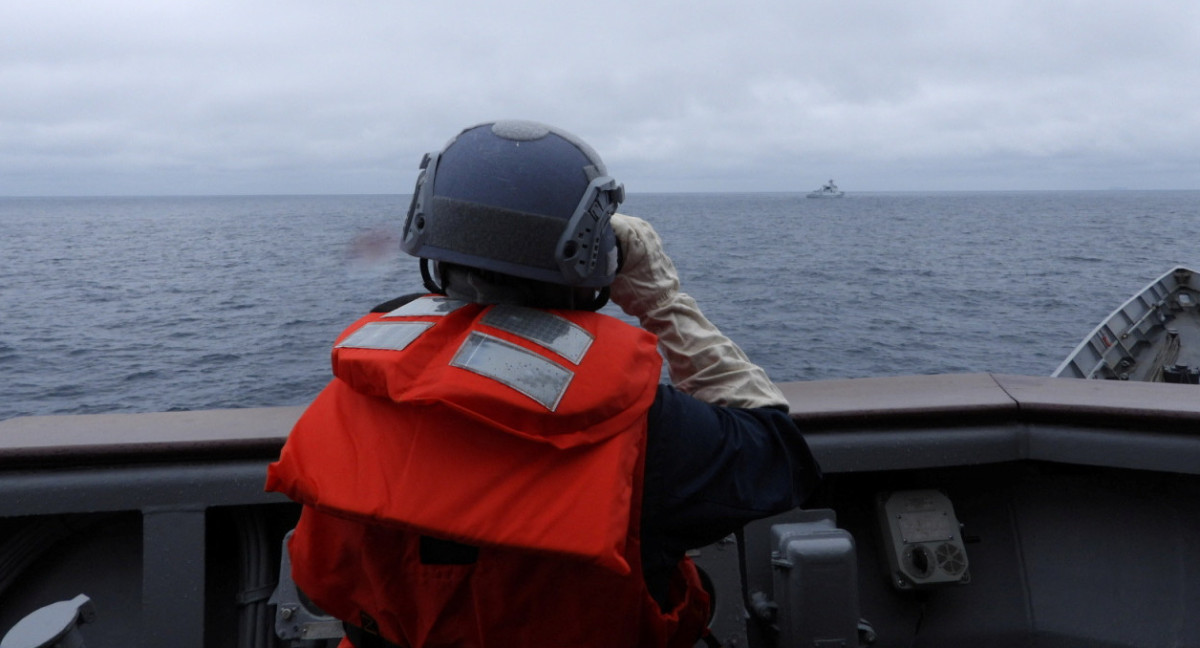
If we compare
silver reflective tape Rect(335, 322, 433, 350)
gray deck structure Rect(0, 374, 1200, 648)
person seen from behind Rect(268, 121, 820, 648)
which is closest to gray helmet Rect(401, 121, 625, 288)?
person seen from behind Rect(268, 121, 820, 648)

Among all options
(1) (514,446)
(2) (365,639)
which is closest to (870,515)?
(2) (365,639)

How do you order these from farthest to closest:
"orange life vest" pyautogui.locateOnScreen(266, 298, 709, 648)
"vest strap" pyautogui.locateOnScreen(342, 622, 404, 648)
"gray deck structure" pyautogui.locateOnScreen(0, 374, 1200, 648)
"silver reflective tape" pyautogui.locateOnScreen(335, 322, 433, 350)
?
1. "gray deck structure" pyautogui.locateOnScreen(0, 374, 1200, 648)
2. "vest strap" pyautogui.locateOnScreen(342, 622, 404, 648)
3. "silver reflective tape" pyautogui.locateOnScreen(335, 322, 433, 350)
4. "orange life vest" pyautogui.locateOnScreen(266, 298, 709, 648)

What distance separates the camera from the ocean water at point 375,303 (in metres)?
18.4

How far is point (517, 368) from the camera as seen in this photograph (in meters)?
1.34

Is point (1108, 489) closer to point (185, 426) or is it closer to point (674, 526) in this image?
point (674, 526)

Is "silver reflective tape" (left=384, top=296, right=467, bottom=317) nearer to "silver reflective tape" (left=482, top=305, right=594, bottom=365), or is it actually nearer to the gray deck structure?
"silver reflective tape" (left=482, top=305, right=594, bottom=365)

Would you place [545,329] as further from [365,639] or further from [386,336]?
[365,639]

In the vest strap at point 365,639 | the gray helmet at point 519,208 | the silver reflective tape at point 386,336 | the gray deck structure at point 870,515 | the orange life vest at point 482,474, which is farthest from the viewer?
the gray deck structure at point 870,515

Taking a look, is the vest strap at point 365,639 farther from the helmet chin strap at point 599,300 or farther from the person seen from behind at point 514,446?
the helmet chin strap at point 599,300

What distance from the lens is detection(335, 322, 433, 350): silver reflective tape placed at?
1417 mm

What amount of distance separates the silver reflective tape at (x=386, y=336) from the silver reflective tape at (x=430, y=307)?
2.0 inches

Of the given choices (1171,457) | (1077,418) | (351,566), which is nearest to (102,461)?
(351,566)

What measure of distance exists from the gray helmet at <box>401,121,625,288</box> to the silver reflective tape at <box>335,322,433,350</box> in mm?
135

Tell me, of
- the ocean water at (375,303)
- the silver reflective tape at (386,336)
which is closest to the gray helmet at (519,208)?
the silver reflective tape at (386,336)
